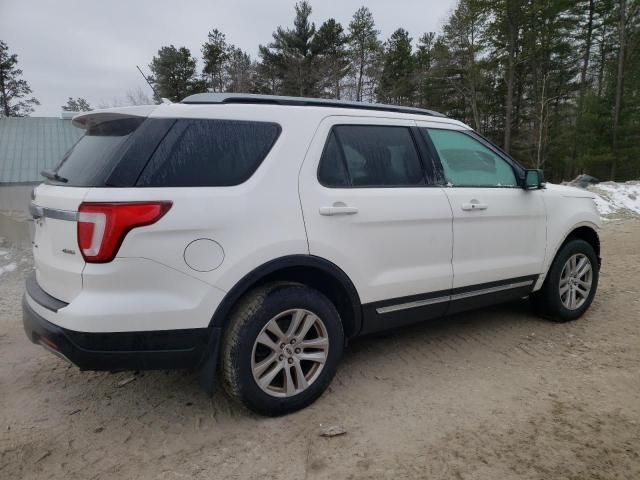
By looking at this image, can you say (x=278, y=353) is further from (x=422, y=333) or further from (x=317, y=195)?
(x=422, y=333)

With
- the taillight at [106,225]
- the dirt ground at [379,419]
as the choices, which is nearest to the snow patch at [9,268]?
the dirt ground at [379,419]

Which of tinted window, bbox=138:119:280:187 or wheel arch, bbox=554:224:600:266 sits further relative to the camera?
wheel arch, bbox=554:224:600:266

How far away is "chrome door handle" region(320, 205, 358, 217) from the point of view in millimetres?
2766

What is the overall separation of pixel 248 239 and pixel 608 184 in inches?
646

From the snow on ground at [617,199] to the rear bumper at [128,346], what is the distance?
11781 mm

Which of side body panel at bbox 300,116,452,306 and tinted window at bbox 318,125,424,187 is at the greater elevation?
tinted window at bbox 318,125,424,187

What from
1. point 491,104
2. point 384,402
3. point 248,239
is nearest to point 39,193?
point 248,239

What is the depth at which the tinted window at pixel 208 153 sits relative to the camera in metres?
2.38

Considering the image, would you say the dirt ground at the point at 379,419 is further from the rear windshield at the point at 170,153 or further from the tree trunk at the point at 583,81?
the tree trunk at the point at 583,81

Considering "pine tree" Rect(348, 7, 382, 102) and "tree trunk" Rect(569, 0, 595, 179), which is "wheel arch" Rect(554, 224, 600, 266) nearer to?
"tree trunk" Rect(569, 0, 595, 179)

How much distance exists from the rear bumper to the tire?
0.57 ft

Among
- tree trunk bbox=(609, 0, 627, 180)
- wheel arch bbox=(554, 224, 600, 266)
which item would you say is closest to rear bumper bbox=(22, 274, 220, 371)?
wheel arch bbox=(554, 224, 600, 266)

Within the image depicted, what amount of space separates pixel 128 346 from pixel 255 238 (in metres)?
0.85

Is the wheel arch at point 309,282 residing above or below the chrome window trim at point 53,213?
below
